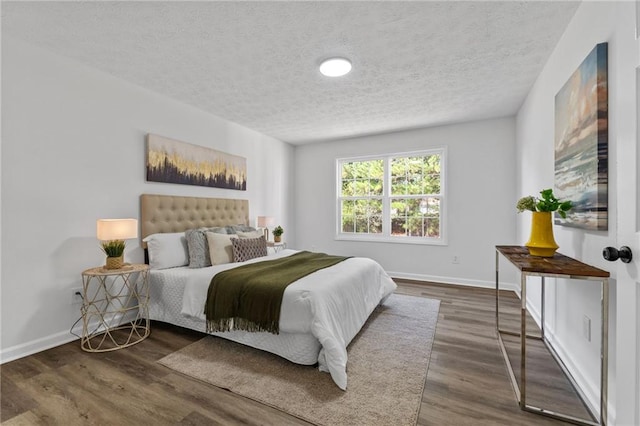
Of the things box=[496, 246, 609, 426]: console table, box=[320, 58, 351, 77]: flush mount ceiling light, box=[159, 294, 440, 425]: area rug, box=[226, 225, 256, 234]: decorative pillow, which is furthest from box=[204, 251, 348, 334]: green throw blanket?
box=[320, 58, 351, 77]: flush mount ceiling light

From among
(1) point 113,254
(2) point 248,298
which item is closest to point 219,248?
(1) point 113,254

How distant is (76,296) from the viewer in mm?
2578

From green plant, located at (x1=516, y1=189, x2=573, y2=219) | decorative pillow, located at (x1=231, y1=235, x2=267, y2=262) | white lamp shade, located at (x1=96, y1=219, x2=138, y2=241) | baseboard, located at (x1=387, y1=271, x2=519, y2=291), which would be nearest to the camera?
green plant, located at (x1=516, y1=189, x2=573, y2=219)

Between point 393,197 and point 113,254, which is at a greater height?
point 393,197

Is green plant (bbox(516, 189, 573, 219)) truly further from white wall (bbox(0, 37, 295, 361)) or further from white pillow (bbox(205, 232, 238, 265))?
white wall (bbox(0, 37, 295, 361))

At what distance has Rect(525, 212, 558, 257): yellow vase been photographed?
1.93 meters

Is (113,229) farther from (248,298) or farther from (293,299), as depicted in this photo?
(293,299)

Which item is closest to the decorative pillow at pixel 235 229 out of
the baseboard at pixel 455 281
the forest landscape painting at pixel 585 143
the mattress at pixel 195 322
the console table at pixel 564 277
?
the mattress at pixel 195 322

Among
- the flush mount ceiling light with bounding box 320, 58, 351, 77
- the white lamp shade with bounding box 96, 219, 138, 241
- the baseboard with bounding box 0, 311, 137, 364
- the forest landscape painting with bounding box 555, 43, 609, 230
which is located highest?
the flush mount ceiling light with bounding box 320, 58, 351, 77

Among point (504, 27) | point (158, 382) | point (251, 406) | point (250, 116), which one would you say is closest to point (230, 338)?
point (158, 382)

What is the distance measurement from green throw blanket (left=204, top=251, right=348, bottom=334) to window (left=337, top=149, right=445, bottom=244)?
2.69 m

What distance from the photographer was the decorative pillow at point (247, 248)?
3181 millimetres

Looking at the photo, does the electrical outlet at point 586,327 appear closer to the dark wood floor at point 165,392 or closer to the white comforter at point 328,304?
the dark wood floor at point 165,392

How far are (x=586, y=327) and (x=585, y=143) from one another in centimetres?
116
